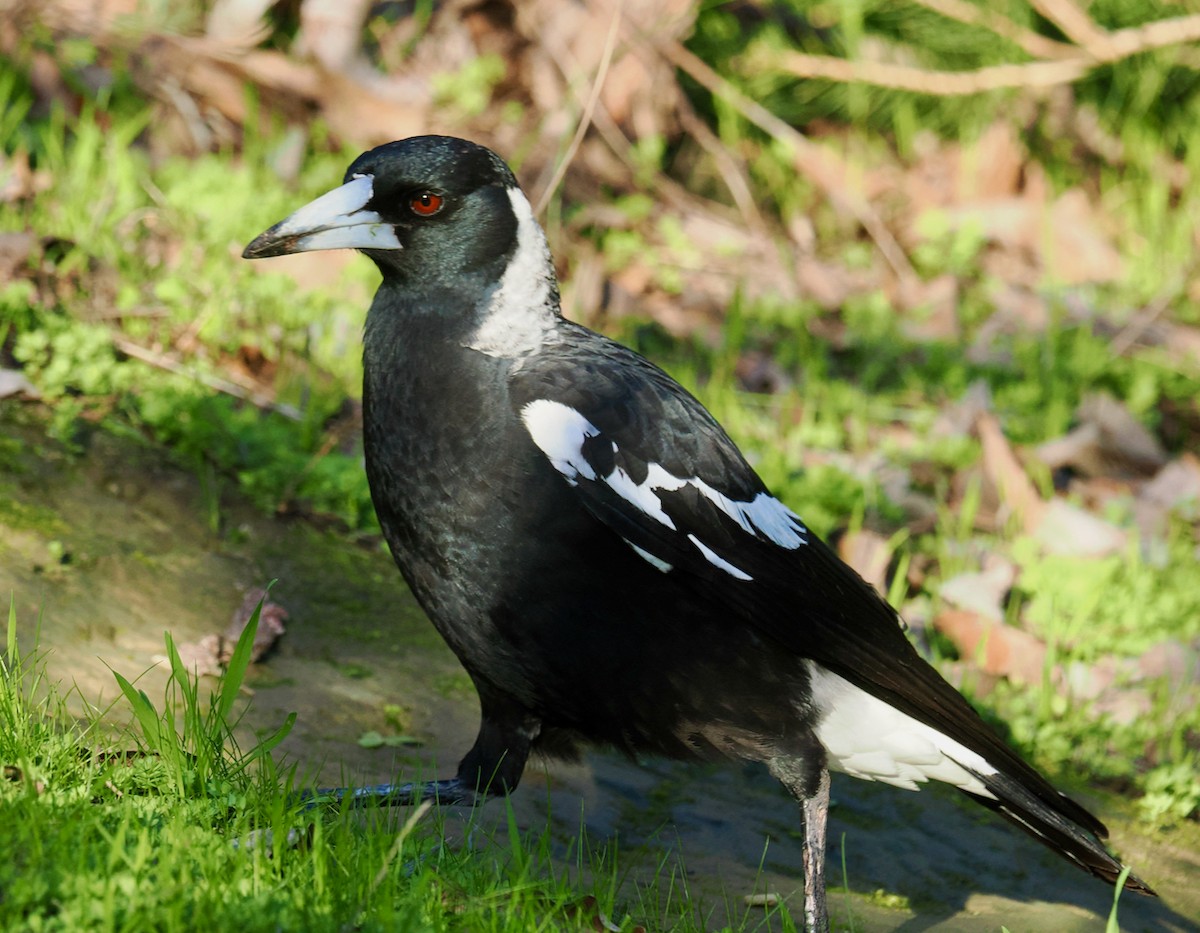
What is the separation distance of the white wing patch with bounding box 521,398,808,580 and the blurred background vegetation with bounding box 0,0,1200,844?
1075 millimetres

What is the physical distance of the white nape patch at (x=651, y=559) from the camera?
2639mm

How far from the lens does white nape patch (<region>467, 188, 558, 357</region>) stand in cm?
275

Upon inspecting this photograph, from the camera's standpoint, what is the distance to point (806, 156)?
6.72m

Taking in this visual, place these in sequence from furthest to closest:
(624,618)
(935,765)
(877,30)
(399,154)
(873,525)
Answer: (877,30)
(873,525)
(935,765)
(399,154)
(624,618)

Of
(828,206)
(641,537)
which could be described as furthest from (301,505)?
(828,206)

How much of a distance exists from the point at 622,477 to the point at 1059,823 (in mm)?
1174

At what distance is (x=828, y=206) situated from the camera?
22.8 feet

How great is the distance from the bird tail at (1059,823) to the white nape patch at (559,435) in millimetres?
1123

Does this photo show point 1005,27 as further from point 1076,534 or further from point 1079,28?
point 1076,534

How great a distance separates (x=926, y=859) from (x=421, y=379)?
1550 millimetres

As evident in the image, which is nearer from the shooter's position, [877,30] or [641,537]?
[641,537]

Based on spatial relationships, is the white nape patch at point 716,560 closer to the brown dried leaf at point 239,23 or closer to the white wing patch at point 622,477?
the white wing patch at point 622,477

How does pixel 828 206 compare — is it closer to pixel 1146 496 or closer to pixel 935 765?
pixel 1146 496

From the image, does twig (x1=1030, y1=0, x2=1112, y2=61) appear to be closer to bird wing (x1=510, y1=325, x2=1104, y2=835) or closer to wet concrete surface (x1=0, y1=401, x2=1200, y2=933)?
wet concrete surface (x1=0, y1=401, x2=1200, y2=933)
